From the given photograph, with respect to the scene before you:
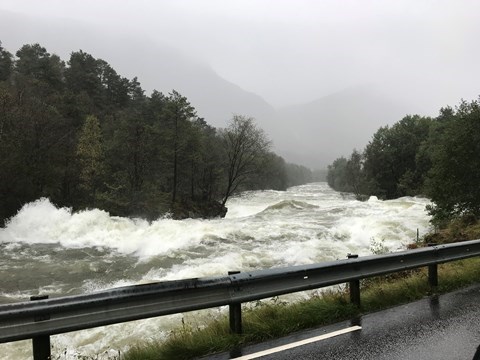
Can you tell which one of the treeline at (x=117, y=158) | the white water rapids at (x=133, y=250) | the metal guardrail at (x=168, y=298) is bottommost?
the white water rapids at (x=133, y=250)

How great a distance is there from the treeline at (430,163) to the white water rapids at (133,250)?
2.87 meters

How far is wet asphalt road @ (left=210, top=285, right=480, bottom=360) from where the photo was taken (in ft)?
16.1

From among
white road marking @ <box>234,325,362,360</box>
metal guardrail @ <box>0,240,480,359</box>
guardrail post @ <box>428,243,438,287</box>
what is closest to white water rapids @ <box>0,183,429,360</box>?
metal guardrail @ <box>0,240,480,359</box>

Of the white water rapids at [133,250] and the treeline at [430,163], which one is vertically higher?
the treeline at [430,163]

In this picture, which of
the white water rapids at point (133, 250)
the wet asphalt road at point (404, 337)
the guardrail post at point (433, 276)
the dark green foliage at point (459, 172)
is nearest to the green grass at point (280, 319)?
the guardrail post at point (433, 276)

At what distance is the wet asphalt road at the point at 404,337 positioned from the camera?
4.90 metres

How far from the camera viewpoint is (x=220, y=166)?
57312mm

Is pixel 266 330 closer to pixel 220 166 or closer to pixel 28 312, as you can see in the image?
pixel 28 312

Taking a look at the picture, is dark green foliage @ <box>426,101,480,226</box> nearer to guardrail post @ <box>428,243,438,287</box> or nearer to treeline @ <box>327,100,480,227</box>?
treeline @ <box>327,100,480,227</box>

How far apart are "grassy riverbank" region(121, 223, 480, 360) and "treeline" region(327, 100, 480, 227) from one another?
12.0 m

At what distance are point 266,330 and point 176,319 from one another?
14.8 ft

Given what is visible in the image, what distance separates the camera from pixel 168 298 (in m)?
5.23

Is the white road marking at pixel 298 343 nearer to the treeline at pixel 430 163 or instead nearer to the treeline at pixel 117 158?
the treeline at pixel 430 163

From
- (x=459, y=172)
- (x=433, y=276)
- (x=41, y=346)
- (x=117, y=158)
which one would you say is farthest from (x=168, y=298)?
Answer: (x=117, y=158)
